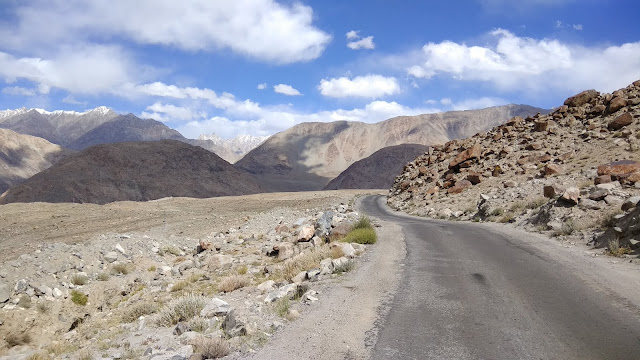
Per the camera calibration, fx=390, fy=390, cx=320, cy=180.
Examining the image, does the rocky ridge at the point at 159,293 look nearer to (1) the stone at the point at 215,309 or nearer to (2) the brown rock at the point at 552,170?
(1) the stone at the point at 215,309

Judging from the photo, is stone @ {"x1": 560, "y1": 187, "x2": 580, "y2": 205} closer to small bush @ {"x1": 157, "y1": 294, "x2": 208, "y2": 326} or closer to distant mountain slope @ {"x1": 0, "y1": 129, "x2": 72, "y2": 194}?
small bush @ {"x1": 157, "y1": 294, "x2": 208, "y2": 326}

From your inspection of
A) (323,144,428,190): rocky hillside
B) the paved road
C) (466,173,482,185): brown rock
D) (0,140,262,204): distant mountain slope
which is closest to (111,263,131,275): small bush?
the paved road

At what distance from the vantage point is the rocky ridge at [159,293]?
6.70 meters

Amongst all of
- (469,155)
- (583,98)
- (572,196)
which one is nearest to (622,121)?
(583,98)

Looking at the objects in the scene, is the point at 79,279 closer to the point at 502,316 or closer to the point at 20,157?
the point at 502,316

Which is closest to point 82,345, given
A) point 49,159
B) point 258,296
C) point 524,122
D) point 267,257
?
point 258,296

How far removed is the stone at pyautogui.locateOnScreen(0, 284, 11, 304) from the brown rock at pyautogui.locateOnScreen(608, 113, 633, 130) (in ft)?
125

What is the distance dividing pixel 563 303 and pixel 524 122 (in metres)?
42.2

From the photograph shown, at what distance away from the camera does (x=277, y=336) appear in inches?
233

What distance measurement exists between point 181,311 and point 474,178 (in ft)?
105

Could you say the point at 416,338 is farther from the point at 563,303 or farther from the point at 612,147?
the point at 612,147

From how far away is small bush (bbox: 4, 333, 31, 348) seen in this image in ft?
34.9

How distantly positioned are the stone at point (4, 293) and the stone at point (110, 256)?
451 cm

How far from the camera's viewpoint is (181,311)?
25.4 feet
